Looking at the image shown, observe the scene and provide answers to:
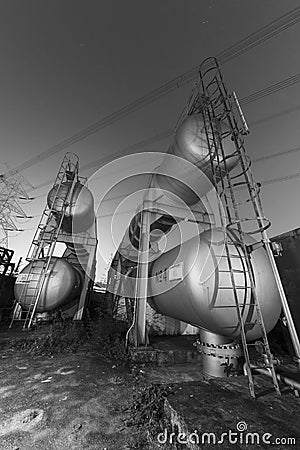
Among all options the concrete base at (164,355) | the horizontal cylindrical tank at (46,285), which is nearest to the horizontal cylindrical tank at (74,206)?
the horizontal cylindrical tank at (46,285)

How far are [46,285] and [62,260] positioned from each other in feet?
3.90

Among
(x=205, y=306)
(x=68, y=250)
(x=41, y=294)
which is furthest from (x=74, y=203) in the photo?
(x=205, y=306)

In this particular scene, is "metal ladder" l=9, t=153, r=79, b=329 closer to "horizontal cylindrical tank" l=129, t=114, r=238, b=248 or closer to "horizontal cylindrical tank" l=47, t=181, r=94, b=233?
"horizontal cylindrical tank" l=47, t=181, r=94, b=233

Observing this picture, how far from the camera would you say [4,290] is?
9438 millimetres

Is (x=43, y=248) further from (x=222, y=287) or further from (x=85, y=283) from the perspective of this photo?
(x=222, y=287)

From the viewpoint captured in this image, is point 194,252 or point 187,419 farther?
point 194,252

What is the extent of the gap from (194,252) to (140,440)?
252cm

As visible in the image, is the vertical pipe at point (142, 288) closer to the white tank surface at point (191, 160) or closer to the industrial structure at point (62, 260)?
the white tank surface at point (191, 160)

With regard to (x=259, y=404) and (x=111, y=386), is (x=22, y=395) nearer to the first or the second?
(x=111, y=386)

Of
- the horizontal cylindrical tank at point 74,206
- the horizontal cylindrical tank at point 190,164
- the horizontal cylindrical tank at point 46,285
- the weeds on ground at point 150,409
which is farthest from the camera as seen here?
the horizontal cylindrical tank at point 74,206

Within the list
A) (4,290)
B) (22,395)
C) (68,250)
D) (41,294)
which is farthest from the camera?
(68,250)

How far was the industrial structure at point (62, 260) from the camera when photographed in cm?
750

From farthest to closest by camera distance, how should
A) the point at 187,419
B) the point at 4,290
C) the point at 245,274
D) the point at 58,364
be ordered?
1. the point at 4,290
2. the point at 58,364
3. the point at 245,274
4. the point at 187,419

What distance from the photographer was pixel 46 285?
7.51 meters
